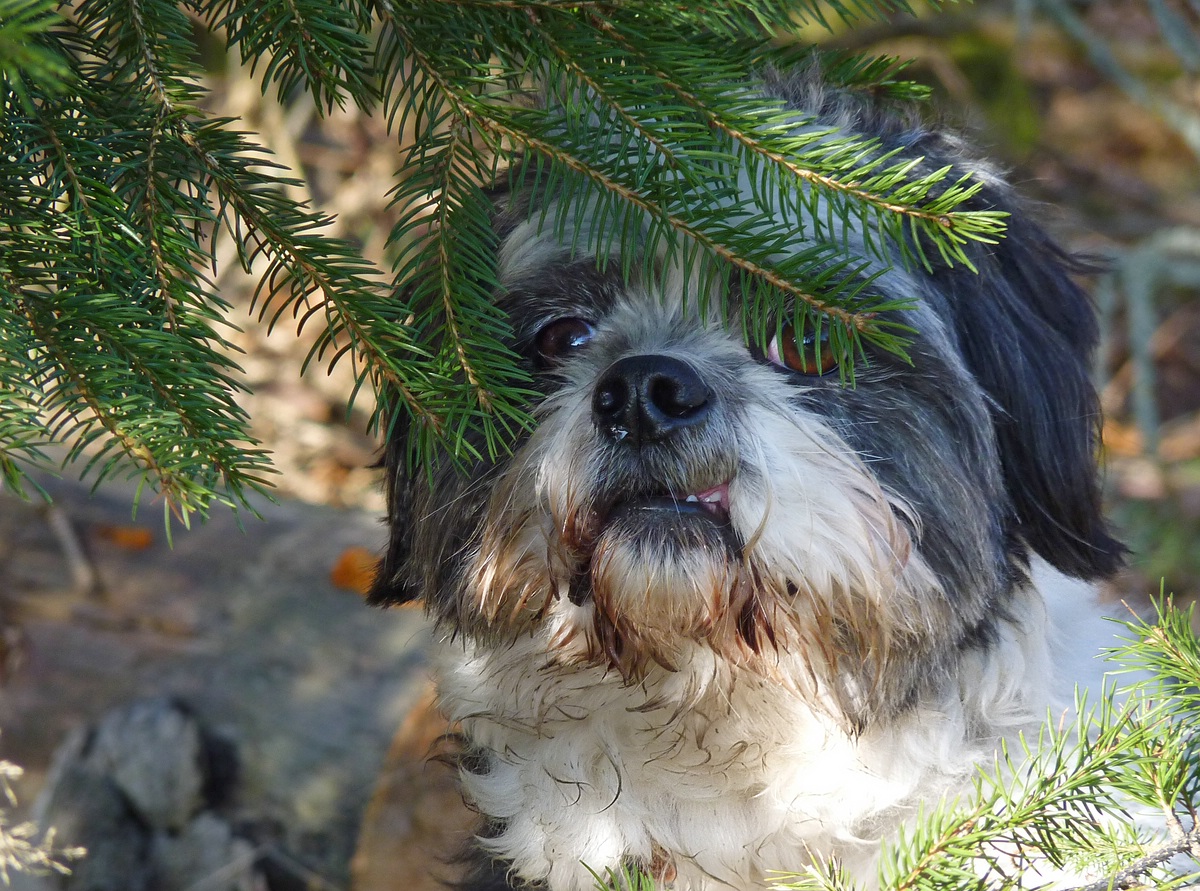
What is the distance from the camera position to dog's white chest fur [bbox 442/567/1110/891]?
204cm

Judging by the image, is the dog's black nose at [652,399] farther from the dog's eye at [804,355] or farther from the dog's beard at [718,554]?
the dog's eye at [804,355]

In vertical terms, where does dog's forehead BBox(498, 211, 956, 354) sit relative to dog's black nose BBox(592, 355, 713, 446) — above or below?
above

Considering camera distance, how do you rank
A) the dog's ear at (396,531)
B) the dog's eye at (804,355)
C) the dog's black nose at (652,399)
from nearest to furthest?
the dog's black nose at (652,399)
the dog's eye at (804,355)
the dog's ear at (396,531)

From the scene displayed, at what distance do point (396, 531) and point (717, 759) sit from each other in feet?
2.49

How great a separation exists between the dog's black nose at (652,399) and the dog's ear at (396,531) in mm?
548

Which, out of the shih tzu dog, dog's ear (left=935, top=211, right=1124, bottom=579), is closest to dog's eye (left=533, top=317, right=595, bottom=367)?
the shih tzu dog

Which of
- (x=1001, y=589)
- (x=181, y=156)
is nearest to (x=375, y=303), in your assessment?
(x=181, y=156)

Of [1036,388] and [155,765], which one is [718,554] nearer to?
[1036,388]

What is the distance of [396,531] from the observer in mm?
2441

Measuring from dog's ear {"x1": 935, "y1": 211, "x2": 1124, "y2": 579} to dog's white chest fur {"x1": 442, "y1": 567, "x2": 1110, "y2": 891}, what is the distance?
135 mm

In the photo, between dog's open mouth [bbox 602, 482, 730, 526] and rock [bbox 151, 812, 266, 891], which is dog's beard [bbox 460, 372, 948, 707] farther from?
rock [bbox 151, 812, 266, 891]

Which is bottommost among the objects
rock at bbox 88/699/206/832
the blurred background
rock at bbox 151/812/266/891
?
rock at bbox 151/812/266/891

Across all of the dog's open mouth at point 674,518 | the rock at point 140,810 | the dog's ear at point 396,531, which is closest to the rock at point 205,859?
the rock at point 140,810

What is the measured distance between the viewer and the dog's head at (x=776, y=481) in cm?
180
